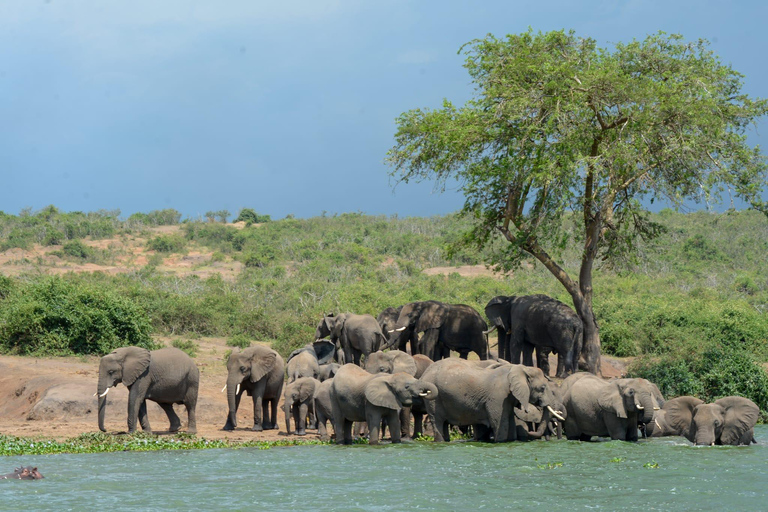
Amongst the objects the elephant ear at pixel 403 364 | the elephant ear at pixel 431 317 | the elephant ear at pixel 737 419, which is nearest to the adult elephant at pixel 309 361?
the elephant ear at pixel 431 317

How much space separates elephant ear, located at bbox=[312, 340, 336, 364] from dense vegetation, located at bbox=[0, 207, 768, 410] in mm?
5477

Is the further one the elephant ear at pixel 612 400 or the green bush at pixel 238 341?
the green bush at pixel 238 341

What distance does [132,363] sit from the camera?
1628cm

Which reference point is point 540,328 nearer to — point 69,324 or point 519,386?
point 519,386

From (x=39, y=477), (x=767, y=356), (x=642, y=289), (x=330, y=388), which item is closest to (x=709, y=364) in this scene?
(x=767, y=356)

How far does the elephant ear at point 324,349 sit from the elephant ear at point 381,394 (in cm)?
678

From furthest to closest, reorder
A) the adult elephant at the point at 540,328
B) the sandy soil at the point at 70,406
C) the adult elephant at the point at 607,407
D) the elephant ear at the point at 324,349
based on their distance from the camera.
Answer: the adult elephant at the point at 540,328
the elephant ear at the point at 324,349
the sandy soil at the point at 70,406
the adult elephant at the point at 607,407

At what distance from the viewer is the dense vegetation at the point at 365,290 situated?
995 inches

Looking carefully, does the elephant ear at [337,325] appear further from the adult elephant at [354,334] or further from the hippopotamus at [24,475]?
the hippopotamus at [24,475]

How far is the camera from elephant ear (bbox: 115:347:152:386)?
53.3 feet

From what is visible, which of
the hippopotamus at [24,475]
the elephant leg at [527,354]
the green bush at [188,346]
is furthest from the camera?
the green bush at [188,346]

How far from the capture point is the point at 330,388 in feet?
53.2

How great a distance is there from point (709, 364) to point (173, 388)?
13495mm

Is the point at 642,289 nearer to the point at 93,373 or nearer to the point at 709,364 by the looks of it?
the point at 709,364
